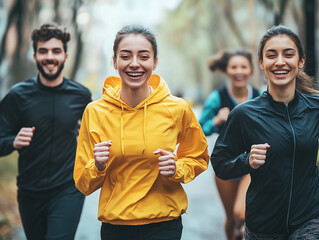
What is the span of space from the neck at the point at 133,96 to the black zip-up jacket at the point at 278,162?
672mm

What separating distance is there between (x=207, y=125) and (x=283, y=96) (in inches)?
96.5

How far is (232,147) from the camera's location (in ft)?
11.5

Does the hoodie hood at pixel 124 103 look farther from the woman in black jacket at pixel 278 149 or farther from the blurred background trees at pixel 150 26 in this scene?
the woman in black jacket at pixel 278 149

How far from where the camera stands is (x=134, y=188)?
3285 mm

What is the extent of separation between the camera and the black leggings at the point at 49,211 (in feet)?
14.0

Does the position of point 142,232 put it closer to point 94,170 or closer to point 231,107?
point 94,170

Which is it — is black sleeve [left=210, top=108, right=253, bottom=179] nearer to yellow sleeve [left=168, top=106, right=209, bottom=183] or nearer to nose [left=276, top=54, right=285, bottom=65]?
yellow sleeve [left=168, top=106, right=209, bottom=183]

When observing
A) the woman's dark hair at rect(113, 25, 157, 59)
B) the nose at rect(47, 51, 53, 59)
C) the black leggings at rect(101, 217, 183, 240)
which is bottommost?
the black leggings at rect(101, 217, 183, 240)

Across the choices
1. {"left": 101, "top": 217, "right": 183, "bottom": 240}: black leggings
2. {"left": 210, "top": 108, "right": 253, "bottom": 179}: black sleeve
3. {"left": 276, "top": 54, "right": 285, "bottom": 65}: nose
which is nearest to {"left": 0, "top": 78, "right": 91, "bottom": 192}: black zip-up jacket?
{"left": 101, "top": 217, "right": 183, "bottom": 240}: black leggings

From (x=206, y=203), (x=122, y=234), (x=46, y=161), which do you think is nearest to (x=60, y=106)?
(x=46, y=161)

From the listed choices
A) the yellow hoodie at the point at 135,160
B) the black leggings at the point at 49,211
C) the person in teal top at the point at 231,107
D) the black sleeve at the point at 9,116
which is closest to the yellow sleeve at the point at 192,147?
the yellow hoodie at the point at 135,160

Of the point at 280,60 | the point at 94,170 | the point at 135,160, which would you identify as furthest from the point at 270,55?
the point at 94,170

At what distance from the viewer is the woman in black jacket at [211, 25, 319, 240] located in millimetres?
3225

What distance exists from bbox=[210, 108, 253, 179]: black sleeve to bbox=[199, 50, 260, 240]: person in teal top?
78.7 inches
